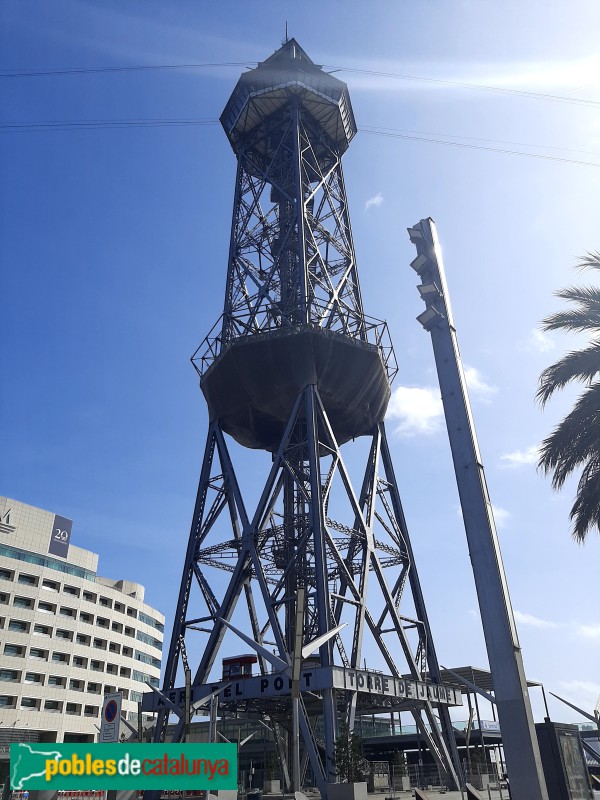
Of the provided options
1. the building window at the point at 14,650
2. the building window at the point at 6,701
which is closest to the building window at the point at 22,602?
the building window at the point at 14,650

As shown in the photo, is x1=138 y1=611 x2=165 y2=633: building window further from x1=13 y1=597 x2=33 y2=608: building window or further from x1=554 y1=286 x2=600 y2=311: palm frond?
x1=554 y1=286 x2=600 y2=311: palm frond

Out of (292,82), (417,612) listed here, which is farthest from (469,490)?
(292,82)

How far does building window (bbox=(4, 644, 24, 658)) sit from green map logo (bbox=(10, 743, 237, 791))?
79763mm

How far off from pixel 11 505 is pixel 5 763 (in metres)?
30.8

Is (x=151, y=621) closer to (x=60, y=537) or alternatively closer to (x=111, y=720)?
(x=60, y=537)

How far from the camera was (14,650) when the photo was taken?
8031 centimetres

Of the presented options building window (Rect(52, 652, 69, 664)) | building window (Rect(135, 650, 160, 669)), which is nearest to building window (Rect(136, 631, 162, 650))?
building window (Rect(135, 650, 160, 669))

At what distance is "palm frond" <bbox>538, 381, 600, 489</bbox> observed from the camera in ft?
71.7

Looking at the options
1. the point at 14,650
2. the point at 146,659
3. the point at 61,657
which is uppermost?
the point at 146,659

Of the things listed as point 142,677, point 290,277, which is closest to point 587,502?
point 290,277

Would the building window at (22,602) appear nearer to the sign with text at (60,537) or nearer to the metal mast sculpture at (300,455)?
the sign with text at (60,537)

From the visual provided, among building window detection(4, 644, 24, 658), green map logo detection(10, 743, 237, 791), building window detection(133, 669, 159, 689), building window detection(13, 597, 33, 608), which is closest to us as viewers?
green map logo detection(10, 743, 237, 791)

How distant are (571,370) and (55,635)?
272 feet

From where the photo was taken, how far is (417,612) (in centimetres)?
4384
